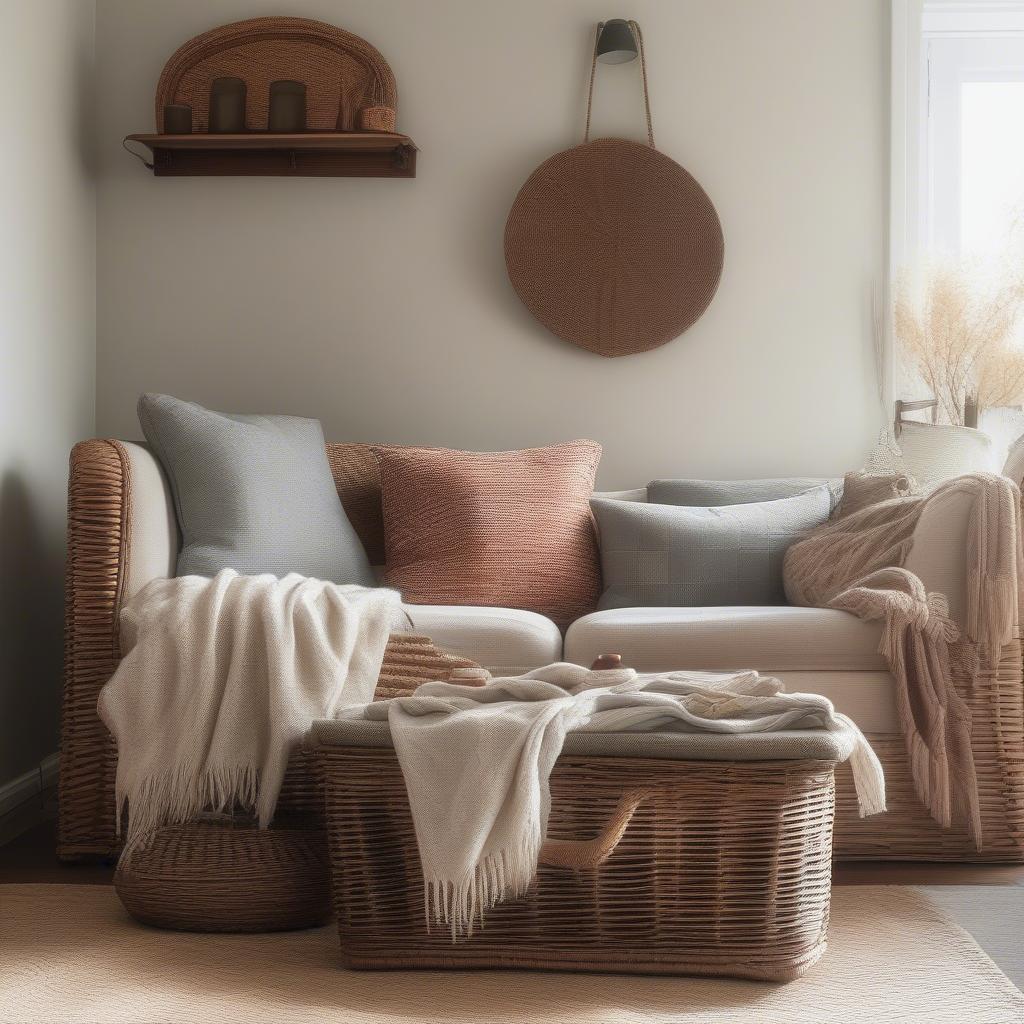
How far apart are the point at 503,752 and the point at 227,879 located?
0.61m

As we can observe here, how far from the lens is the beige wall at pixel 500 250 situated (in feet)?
11.8

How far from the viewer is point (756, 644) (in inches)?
99.2

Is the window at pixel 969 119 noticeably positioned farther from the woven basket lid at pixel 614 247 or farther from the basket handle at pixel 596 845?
the basket handle at pixel 596 845

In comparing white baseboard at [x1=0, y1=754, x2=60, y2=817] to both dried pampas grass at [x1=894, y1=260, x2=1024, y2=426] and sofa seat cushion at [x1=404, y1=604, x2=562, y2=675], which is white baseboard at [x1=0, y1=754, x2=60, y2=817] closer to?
sofa seat cushion at [x1=404, y1=604, x2=562, y2=675]

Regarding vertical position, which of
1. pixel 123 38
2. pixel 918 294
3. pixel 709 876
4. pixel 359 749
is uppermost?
pixel 123 38

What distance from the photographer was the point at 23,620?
302 centimetres

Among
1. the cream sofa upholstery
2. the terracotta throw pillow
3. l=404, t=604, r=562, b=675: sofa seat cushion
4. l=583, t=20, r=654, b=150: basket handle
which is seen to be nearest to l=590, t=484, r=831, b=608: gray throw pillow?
the terracotta throw pillow

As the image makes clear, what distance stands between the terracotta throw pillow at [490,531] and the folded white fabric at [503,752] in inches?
37.5

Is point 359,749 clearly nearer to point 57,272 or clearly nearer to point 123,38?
point 57,272

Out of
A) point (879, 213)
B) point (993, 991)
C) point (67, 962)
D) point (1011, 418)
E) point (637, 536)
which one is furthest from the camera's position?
point (879, 213)

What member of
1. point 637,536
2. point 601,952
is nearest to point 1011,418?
point 637,536

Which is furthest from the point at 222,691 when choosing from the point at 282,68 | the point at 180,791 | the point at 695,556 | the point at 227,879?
the point at 282,68

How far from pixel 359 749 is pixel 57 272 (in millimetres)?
2003

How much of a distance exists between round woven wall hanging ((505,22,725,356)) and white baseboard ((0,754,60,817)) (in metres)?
1.82
